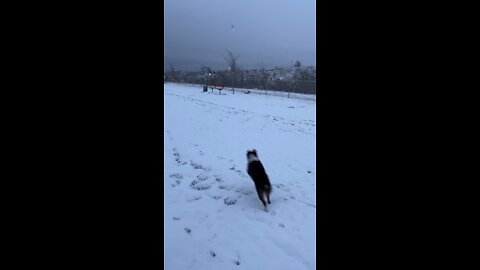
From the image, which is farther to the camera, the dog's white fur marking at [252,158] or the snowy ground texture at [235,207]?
the dog's white fur marking at [252,158]

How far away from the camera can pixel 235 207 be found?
4.71 meters

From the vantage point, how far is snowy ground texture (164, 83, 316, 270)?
136 inches

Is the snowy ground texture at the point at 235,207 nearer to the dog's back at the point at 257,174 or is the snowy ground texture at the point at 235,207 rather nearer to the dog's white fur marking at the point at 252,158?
the dog's back at the point at 257,174

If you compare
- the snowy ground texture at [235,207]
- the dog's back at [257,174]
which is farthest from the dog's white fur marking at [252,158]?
the snowy ground texture at [235,207]

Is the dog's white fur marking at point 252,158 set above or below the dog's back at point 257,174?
above

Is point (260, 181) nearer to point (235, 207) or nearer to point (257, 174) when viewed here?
point (257, 174)

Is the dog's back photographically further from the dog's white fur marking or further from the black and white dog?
the dog's white fur marking

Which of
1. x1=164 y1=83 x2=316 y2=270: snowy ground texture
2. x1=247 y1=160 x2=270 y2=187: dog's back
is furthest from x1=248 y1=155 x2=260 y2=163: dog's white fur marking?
x1=164 y1=83 x2=316 y2=270: snowy ground texture

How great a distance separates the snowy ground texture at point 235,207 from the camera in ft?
11.3

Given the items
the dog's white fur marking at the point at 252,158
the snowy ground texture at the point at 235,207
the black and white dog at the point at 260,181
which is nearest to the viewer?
the snowy ground texture at the point at 235,207
